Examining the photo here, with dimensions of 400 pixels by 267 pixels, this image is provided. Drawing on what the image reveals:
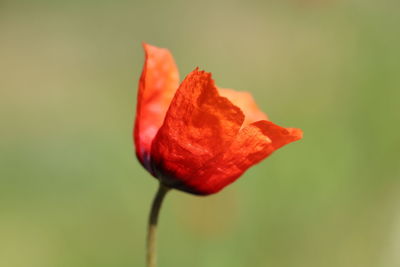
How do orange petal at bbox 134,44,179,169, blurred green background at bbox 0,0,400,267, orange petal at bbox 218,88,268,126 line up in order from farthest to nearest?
blurred green background at bbox 0,0,400,267 → orange petal at bbox 218,88,268,126 → orange petal at bbox 134,44,179,169

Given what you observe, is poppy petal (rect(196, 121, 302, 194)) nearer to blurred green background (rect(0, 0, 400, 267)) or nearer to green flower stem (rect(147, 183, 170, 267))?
green flower stem (rect(147, 183, 170, 267))

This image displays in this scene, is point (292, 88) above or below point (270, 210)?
above

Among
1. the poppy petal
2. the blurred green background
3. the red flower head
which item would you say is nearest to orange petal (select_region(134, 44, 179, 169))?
the red flower head

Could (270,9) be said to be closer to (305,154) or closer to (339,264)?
(305,154)

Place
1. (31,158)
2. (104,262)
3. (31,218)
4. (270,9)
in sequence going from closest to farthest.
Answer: (104,262) → (31,218) → (31,158) → (270,9)

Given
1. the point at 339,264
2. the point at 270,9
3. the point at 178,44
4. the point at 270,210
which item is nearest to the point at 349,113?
the point at 270,210

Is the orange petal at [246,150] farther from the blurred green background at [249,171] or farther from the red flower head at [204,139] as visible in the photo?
the blurred green background at [249,171]
